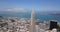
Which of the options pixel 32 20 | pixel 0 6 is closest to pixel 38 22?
pixel 32 20

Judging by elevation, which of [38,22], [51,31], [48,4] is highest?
[48,4]

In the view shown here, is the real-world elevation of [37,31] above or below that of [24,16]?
below

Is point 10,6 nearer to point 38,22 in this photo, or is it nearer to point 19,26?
point 19,26

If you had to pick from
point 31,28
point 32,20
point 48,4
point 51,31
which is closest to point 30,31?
point 31,28

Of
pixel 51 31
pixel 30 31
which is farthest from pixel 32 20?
pixel 51 31

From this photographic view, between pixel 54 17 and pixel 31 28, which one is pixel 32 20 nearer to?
pixel 31 28

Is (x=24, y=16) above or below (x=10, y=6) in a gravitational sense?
below

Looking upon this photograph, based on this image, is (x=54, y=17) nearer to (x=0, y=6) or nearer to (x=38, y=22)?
(x=38, y=22)
